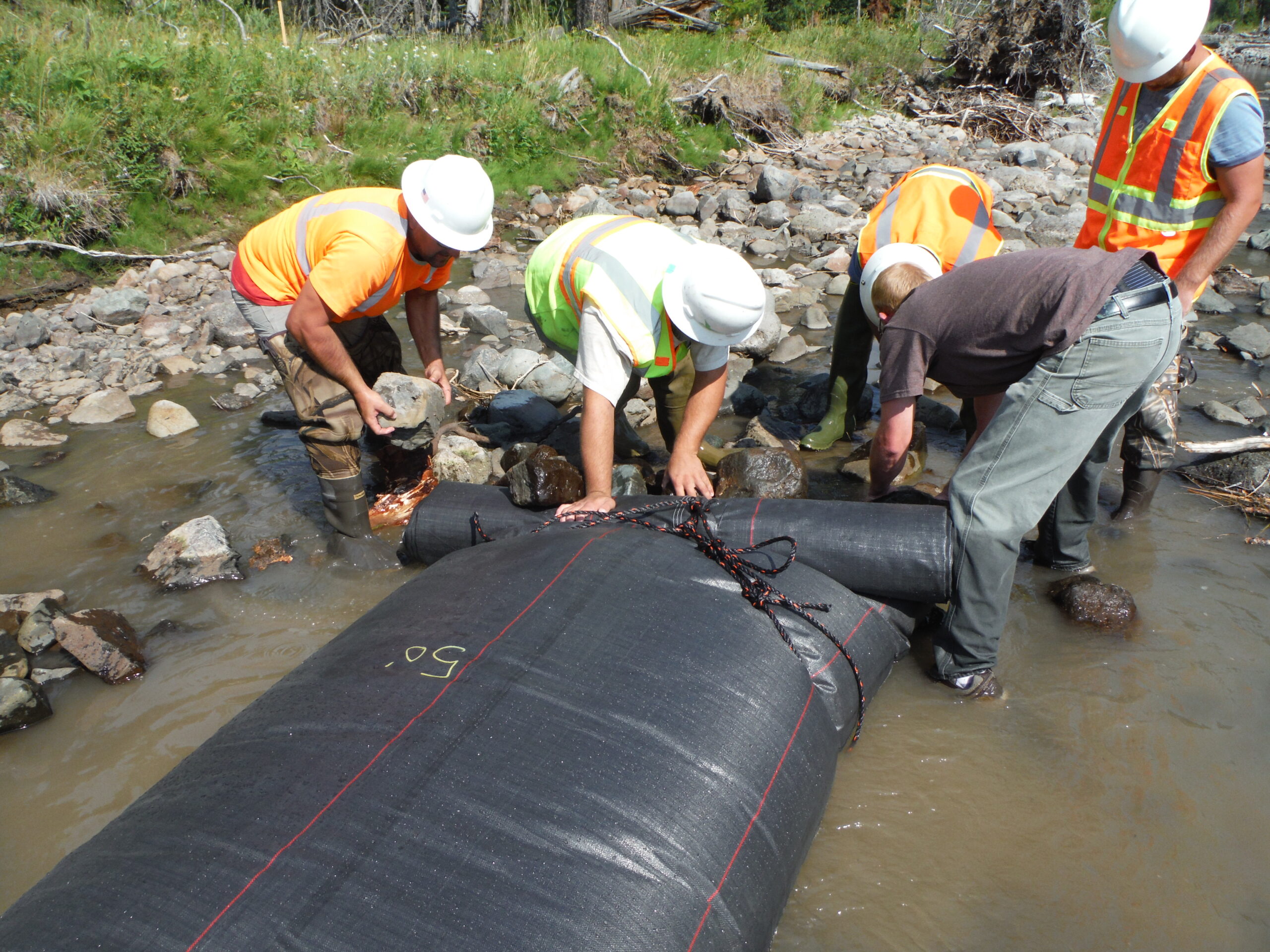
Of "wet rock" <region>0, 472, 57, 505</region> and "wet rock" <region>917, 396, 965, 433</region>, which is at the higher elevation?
"wet rock" <region>917, 396, 965, 433</region>

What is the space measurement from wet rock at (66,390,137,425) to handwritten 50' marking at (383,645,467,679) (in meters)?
3.94

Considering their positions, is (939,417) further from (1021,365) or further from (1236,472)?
(1021,365)

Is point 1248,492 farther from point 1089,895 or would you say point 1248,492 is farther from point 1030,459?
point 1089,895

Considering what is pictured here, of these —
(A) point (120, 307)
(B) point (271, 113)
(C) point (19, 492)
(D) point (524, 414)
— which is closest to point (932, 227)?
(D) point (524, 414)

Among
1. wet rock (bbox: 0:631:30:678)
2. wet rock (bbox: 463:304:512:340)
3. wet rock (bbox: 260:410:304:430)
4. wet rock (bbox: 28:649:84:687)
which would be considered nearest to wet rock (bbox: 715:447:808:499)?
wet rock (bbox: 28:649:84:687)

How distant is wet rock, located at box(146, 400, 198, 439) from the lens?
15.9 feet

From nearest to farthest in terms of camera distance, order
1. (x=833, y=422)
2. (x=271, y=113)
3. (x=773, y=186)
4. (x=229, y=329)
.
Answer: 1. (x=833, y=422)
2. (x=229, y=329)
3. (x=271, y=113)
4. (x=773, y=186)

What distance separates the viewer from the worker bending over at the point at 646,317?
2863 mm

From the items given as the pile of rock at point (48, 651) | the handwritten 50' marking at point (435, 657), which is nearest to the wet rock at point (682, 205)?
the pile of rock at point (48, 651)

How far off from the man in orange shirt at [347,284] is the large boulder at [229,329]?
105 inches

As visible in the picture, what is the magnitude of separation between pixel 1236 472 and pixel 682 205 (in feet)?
21.2

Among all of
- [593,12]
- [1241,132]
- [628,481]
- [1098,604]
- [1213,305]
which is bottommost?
[1098,604]

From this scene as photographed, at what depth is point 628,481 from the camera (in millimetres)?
3682

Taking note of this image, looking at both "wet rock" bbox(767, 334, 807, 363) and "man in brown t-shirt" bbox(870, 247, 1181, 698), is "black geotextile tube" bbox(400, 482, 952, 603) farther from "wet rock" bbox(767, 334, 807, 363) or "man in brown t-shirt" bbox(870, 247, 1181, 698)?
"wet rock" bbox(767, 334, 807, 363)
